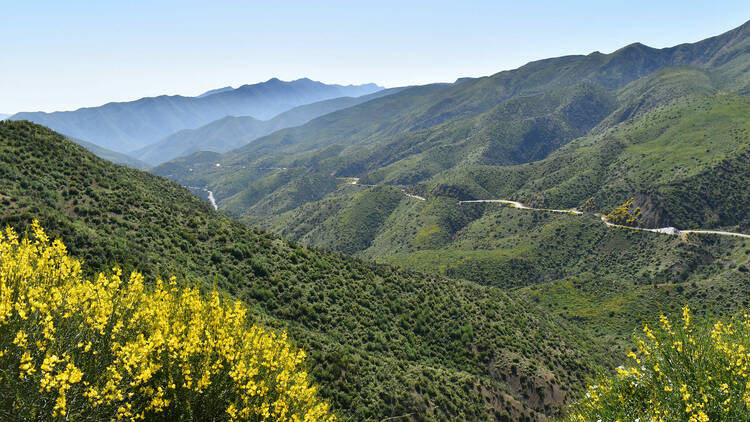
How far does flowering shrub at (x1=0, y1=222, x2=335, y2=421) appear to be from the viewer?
6.89 meters

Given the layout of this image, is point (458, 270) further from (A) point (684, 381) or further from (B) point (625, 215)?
(A) point (684, 381)

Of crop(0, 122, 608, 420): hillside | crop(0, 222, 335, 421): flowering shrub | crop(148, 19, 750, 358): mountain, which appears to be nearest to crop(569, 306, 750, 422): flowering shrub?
crop(0, 222, 335, 421): flowering shrub

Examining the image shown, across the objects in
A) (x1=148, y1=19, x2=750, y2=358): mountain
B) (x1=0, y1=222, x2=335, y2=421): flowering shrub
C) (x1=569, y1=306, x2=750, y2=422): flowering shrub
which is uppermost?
(x1=0, y1=222, x2=335, y2=421): flowering shrub

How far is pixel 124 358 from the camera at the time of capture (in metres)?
7.29

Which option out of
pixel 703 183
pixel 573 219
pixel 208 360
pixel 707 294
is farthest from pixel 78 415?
pixel 703 183

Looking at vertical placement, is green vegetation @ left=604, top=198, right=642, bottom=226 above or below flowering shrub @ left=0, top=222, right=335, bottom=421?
below

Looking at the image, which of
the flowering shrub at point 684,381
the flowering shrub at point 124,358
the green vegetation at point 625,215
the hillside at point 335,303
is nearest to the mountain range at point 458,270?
the hillside at point 335,303

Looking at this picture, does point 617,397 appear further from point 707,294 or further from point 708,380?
point 707,294

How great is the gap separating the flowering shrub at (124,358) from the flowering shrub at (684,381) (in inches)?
348

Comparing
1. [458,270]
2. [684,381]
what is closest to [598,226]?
[458,270]

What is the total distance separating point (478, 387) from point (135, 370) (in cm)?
2751

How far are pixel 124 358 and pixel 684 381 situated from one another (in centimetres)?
1417

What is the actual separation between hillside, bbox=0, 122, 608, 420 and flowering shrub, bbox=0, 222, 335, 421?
39.1 feet

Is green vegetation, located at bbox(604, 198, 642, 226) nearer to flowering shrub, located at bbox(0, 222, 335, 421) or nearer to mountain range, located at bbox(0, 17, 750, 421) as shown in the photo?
mountain range, located at bbox(0, 17, 750, 421)
